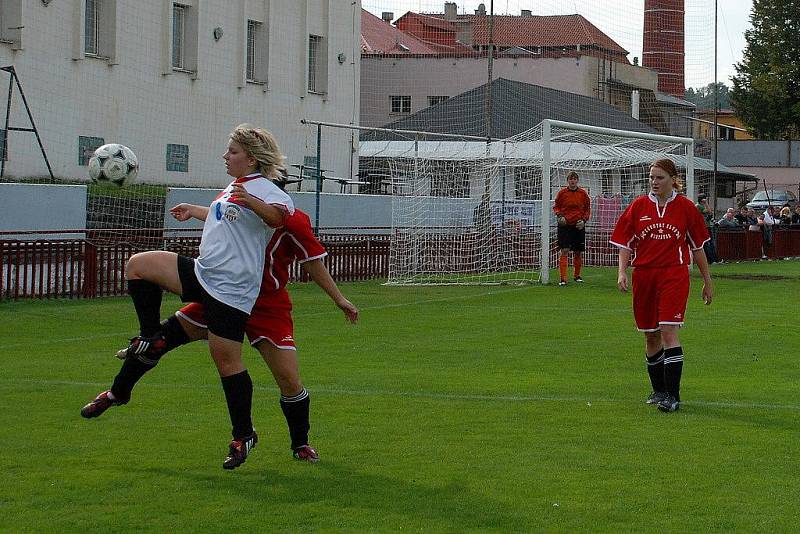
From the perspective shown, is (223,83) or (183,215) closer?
(183,215)

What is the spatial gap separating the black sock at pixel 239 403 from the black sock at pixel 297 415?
0.32m

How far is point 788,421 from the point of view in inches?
363

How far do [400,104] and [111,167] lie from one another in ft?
169

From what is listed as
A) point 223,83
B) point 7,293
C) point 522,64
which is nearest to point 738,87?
point 522,64

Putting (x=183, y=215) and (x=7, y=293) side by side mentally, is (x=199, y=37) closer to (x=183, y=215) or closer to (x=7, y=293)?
(x=7, y=293)

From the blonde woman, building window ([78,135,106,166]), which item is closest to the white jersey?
the blonde woman

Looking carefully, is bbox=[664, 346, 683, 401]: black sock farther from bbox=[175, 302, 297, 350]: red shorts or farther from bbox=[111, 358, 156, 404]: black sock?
bbox=[111, 358, 156, 404]: black sock

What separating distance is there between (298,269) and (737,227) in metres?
19.7

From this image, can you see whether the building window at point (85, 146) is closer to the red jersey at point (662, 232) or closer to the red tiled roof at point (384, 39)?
the red jersey at point (662, 232)

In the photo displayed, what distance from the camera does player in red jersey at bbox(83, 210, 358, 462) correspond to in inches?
294

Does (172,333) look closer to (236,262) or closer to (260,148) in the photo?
(236,262)

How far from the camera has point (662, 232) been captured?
10.0 meters

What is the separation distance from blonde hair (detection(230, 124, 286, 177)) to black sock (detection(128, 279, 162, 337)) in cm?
100

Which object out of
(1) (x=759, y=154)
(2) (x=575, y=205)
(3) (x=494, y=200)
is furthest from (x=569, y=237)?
(1) (x=759, y=154)
